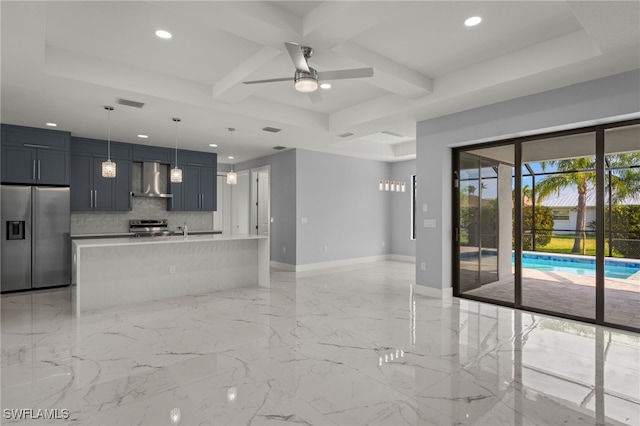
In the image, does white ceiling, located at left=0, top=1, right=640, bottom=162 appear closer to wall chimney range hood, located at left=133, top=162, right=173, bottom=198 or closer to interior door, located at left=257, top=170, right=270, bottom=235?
wall chimney range hood, located at left=133, top=162, right=173, bottom=198

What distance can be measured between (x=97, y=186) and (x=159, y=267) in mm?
2749

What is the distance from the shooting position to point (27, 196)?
559 centimetres

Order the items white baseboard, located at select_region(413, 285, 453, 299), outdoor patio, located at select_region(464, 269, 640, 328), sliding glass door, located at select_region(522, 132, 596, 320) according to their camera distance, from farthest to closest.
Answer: white baseboard, located at select_region(413, 285, 453, 299)
sliding glass door, located at select_region(522, 132, 596, 320)
outdoor patio, located at select_region(464, 269, 640, 328)

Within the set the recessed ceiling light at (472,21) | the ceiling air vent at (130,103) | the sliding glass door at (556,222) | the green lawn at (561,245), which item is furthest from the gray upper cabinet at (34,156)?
the green lawn at (561,245)

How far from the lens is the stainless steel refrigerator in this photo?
5459 mm

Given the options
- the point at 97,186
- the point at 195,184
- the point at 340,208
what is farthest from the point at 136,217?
the point at 340,208

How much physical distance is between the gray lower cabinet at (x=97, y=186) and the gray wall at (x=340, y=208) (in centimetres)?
350

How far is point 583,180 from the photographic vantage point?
4.48 meters

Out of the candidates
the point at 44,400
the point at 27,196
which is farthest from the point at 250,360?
the point at 27,196

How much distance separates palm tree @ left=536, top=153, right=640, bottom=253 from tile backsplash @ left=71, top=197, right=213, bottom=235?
682cm

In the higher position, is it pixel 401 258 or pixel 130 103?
pixel 130 103

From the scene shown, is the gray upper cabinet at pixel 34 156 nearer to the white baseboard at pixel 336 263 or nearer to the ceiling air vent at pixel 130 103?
the ceiling air vent at pixel 130 103

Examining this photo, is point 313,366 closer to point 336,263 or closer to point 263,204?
point 336,263

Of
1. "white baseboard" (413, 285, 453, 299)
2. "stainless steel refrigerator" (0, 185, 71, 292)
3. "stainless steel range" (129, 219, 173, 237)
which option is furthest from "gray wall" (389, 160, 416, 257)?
"stainless steel refrigerator" (0, 185, 71, 292)
